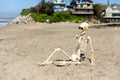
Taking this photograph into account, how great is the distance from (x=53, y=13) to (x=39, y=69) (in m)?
69.6

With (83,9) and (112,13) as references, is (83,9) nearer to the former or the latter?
(83,9)

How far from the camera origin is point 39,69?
10734 millimetres

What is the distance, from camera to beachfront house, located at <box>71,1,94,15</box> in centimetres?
8544

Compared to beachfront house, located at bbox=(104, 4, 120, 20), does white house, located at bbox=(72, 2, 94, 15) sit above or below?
above

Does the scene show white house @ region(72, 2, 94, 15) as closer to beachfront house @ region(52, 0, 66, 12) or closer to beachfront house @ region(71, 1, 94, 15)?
beachfront house @ region(71, 1, 94, 15)

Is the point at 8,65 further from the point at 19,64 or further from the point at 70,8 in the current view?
the point at 70,8

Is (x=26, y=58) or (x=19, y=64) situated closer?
(x=19, y=64)

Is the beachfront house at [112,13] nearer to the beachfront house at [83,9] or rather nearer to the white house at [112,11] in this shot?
the white house at [112,11]

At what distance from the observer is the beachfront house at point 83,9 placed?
85438 mm

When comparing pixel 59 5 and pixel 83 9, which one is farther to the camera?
pixel 59 5

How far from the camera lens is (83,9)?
3403 inches

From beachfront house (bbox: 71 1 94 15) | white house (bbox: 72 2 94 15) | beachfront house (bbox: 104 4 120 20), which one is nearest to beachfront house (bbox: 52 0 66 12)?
beachfront house (bbox: 71 1 94 15)

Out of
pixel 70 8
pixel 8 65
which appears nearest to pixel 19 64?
pixel 8 65

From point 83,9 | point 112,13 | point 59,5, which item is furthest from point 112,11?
point 59,5
